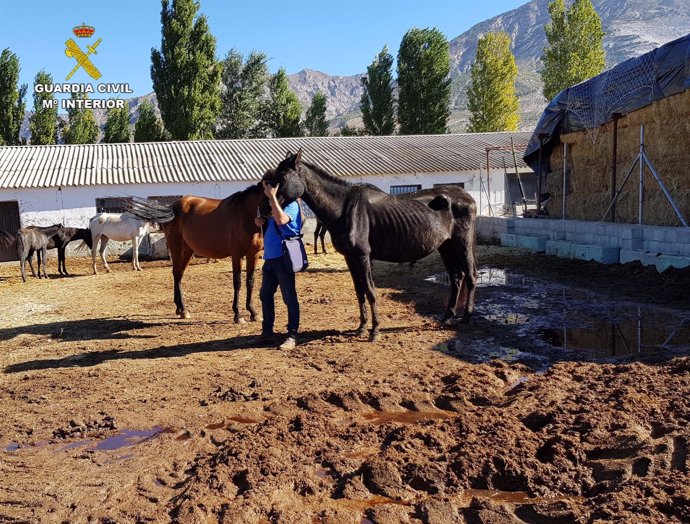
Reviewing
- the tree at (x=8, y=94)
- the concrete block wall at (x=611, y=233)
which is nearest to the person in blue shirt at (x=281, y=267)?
the concrete block wall at (x=611, y=233)

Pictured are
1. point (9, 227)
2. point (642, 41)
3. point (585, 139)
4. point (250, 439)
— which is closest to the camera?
point (250, 439)

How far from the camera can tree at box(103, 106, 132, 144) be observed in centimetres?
4500

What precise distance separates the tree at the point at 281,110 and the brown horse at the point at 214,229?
36.1m

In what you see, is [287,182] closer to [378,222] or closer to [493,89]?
[378,222]

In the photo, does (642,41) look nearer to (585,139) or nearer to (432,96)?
(432,96)

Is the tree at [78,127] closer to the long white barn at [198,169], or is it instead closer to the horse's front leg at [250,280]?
the long white barn at [198,169]

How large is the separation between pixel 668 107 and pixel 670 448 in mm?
9424

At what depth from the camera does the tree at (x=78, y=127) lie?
41812 mm

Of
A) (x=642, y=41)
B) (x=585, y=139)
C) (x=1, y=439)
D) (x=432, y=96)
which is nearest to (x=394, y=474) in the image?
(x=1, y=439)

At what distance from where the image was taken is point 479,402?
479 cm

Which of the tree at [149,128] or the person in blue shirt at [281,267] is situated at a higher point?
the tree at [149,128]

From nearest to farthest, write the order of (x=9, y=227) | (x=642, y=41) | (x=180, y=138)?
(x=9, y=227) → (x=180, y=138) → (x=642, y=41)

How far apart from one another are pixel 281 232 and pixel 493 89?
42621 mm

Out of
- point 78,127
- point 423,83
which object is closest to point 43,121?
point 78,127
